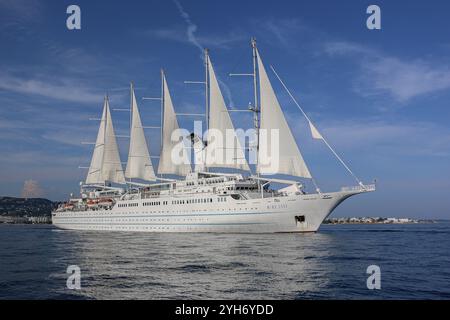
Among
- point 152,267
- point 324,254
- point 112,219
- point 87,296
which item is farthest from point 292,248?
point 112,219

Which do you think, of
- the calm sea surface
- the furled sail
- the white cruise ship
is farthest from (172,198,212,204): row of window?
the calm sea surface

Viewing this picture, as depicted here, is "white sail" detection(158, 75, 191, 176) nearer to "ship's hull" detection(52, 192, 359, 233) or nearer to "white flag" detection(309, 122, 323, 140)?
"ship's hull" detection(52, 192, 359, 233)

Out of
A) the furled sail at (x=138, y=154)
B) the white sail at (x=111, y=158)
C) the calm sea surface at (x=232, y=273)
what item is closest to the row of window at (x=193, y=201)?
the furled sail at (x=138, y=154)

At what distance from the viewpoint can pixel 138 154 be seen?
6706cm

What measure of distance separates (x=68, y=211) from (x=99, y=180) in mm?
11218

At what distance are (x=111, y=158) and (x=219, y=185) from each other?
31.4 meters

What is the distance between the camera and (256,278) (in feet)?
65.2

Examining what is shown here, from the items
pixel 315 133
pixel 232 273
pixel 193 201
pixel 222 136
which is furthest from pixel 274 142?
pixel 232 273

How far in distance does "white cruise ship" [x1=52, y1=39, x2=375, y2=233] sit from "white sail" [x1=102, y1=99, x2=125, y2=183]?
4.40 m

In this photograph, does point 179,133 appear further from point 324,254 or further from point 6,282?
point 6,282

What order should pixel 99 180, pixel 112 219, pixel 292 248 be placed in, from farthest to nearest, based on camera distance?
1. pixel 99 180
2. pixel 112 219
3. pixel 292 248

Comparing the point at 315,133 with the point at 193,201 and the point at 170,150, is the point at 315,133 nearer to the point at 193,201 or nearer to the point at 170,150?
the point at 193,201
